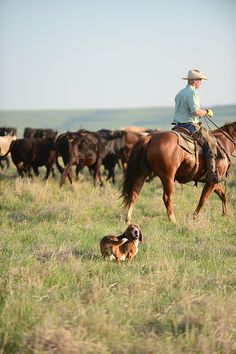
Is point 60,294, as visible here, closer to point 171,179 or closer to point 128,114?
point 171,179

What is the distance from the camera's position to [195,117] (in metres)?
11.5

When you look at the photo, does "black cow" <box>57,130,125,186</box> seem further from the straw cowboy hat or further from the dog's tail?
the dog's tail

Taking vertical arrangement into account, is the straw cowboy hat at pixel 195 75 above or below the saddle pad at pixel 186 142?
above

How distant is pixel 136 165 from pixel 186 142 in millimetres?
1089

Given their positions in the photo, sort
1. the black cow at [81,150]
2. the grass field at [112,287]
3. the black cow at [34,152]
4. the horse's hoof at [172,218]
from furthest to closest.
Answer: the black cow at [34,152]
the black cow at [81,150]
the horse's hoof at [172,218]
the grass field at [112,287]

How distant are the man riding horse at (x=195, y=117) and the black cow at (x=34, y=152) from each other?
298 inches

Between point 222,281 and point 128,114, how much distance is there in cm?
17456

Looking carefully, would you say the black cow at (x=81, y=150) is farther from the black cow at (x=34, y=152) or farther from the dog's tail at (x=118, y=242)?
the dog's tail at (x=118, y=242)

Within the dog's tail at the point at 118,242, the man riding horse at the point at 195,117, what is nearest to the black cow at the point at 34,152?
the man riding horse at the point at 195,117

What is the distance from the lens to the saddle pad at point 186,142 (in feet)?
36.2

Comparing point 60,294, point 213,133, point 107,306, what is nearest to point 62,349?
point 107,306

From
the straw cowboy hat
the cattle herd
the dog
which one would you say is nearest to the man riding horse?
the straw cowboy hat

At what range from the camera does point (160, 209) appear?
477 inches

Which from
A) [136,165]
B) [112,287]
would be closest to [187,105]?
[136,165]
